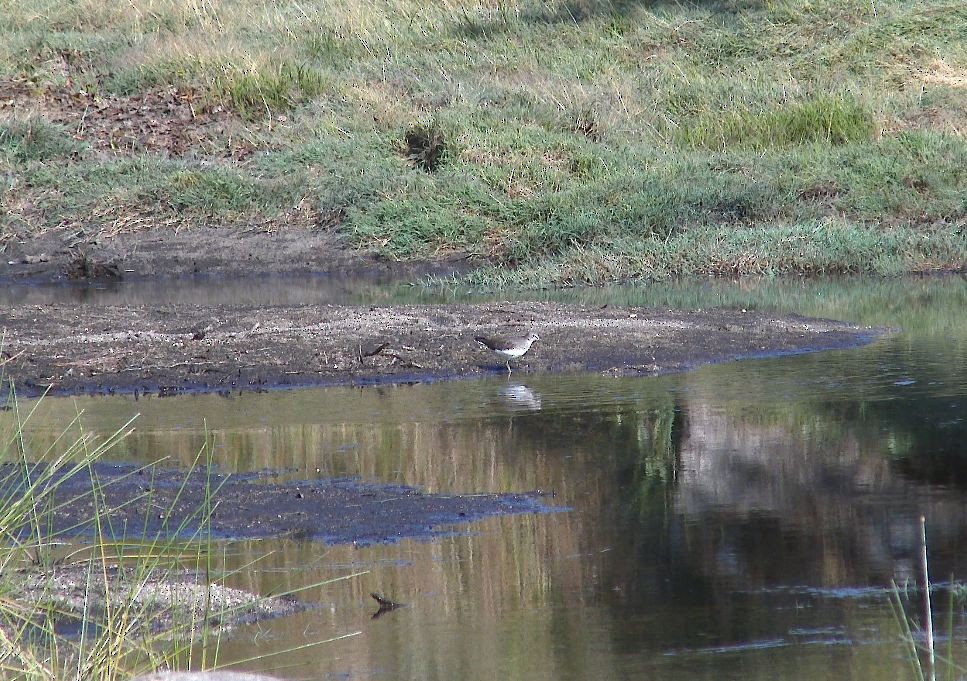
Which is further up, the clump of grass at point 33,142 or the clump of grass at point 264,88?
the clump of grass at point 264,88

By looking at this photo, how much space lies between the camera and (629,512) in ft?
23.1

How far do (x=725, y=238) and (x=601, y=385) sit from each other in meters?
6.98

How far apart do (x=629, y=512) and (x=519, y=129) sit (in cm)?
1406

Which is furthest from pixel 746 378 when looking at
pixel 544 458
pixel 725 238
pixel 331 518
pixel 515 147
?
pixel 515 147

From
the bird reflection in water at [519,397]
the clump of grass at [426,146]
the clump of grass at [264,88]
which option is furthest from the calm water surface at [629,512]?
the clump of grass at [264,88]

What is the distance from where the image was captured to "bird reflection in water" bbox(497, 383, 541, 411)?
31.9 feet

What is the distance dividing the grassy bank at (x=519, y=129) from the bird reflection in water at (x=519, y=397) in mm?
5935

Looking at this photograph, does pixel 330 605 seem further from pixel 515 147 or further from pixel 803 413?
pixel 515 147

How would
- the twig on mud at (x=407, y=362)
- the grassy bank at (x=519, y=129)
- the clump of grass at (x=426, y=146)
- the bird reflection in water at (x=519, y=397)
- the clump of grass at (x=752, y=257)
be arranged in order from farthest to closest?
1. the clump of grass at (x=426, y=146)
2. the grassy bank at (x=519, y=129)
3. the clump of grass at (x=752, y=257)
4. the twig on mud at (x=407, y=362)
5. the bird reflection in water at (x=519, y=397)

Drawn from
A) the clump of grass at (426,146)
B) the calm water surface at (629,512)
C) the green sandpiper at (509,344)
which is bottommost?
the calm water surface at (629,512)

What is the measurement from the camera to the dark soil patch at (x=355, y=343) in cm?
1092

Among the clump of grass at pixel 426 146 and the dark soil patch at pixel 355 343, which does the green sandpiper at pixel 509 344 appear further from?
the clump of grass at pixel 426 146

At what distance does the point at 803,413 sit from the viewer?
365 inches

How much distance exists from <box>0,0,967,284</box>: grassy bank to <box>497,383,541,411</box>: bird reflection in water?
5935 millimetres
